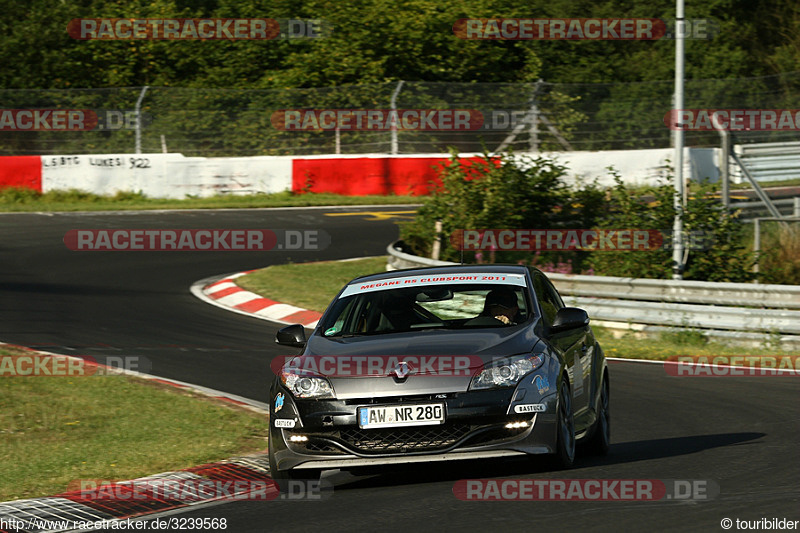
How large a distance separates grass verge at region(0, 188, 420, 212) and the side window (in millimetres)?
19624

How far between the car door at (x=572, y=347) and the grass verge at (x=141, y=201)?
19.9 meters

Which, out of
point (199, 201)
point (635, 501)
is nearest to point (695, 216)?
point (635, 501)

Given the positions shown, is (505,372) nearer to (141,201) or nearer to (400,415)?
(400,415)

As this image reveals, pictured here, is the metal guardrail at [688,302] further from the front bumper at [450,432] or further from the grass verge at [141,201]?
the grass verge at [141,201]

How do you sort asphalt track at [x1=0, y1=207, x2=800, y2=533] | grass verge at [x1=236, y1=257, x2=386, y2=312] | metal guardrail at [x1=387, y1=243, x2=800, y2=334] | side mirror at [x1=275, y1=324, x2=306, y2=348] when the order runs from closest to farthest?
asphalt track at [x1=0, y1=207, x2=800, y2=533] → side mirror at [x1=275, y1=324, x2=306, y2=348] → metal guardrail at [x1=387, y1=243, x2=800, y2=334] → grass verge at [x1=236, y1=257, x2=386, y2=312]

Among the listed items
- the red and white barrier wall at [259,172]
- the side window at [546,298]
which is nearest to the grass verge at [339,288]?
the side window at [546,298]

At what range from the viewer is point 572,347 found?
28.1 ft

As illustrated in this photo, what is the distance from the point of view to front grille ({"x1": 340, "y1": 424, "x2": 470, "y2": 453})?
24.2ft

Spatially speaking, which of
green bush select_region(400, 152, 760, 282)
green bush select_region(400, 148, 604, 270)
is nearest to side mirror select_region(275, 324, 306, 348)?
green bush select_region(400, 152, 760, 282)

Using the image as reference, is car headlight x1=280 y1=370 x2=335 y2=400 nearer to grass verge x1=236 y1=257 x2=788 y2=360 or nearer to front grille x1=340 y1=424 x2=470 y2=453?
front grille x1=340 y1=424 x2=470 y2=453

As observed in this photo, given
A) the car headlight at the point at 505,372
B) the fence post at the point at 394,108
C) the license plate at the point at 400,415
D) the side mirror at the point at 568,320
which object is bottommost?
the license plate at the point at 400,415

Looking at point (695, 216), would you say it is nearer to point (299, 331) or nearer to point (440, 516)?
point (299, 331)

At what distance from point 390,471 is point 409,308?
1.16 meters

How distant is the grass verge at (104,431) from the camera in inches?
340
